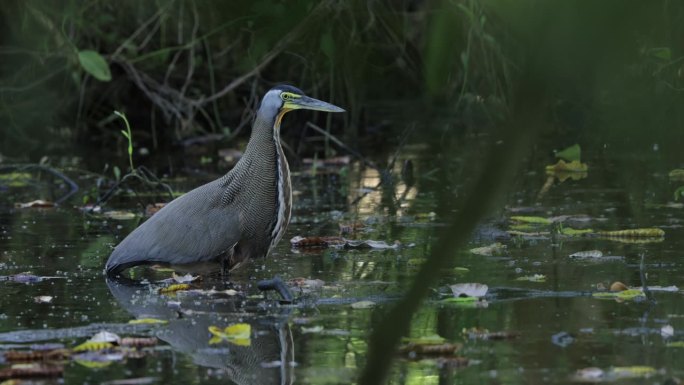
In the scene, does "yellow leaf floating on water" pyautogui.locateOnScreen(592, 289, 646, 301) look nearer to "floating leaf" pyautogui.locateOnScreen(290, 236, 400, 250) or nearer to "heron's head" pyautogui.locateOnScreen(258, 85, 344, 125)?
"floating leaf" pyautogui.locateOnScreen(290, 236, 400, 250)

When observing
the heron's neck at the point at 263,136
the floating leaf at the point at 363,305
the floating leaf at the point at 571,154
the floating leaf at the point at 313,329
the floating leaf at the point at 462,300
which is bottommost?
the floating leaf at the point at 313,329

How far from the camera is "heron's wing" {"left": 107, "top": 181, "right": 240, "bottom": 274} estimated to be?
21.3 ft

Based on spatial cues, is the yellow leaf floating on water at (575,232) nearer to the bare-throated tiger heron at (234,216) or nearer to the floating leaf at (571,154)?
the bare-throated tiger heron at (234,216)

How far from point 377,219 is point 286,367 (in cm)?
437

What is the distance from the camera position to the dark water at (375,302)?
428 cm

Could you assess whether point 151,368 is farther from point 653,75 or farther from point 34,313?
point 653,75

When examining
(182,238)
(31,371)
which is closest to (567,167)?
(182,238)

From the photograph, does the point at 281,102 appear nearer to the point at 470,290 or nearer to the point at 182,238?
the point at 182,238

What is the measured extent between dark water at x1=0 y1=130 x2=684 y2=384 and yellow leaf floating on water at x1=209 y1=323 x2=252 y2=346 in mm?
44

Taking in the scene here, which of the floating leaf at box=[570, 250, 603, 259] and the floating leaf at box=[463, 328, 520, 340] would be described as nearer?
the floating leaf at box=[463, 328, 520, 340]

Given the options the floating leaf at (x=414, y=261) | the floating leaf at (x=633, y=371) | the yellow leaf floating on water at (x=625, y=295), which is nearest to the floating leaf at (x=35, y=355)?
the floating leaf at (x=633, y=371)

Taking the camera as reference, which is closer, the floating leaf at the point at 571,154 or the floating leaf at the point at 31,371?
the floating leaf at the point at 31,371

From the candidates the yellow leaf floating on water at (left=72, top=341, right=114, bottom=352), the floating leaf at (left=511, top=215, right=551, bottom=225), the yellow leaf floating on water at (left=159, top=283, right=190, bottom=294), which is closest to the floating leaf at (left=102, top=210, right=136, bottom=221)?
the floating leaf at (left=511, top=215, right=551, bottom=225)

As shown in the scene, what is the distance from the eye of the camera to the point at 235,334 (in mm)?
4848
